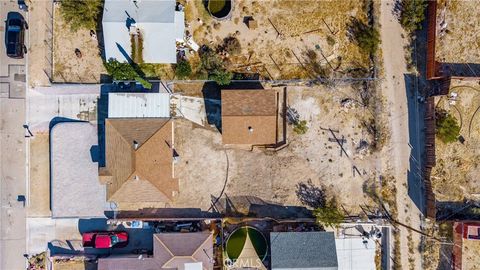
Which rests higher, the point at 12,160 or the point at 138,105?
the point at 138,105

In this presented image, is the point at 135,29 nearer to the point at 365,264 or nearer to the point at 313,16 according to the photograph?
the point at 313,16

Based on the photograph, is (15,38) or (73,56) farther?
(73,56)

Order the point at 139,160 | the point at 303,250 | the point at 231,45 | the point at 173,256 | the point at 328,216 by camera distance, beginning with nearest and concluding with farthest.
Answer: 1. the point at 139,160
2. the point at 173,256
3. the point at 303,250
4. the point at 328,216
5. the point at 231,45

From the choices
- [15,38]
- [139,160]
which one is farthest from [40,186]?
[15,38]

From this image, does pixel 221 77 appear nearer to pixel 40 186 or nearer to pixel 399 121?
pixel 399 121

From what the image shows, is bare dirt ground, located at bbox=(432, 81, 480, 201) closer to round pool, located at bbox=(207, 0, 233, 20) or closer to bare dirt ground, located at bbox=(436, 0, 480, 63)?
bare dirt ground, located at bbox=(436, 0, 480, 63)

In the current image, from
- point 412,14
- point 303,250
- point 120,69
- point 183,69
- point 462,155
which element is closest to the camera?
point 303,250

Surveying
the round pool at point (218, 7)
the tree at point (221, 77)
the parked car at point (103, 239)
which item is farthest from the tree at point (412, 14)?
the parked car at point (103, 239)

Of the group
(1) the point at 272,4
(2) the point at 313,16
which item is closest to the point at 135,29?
(1) the point at 272,4

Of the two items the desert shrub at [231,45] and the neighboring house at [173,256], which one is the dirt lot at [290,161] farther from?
the desert shrub at [231,45]
